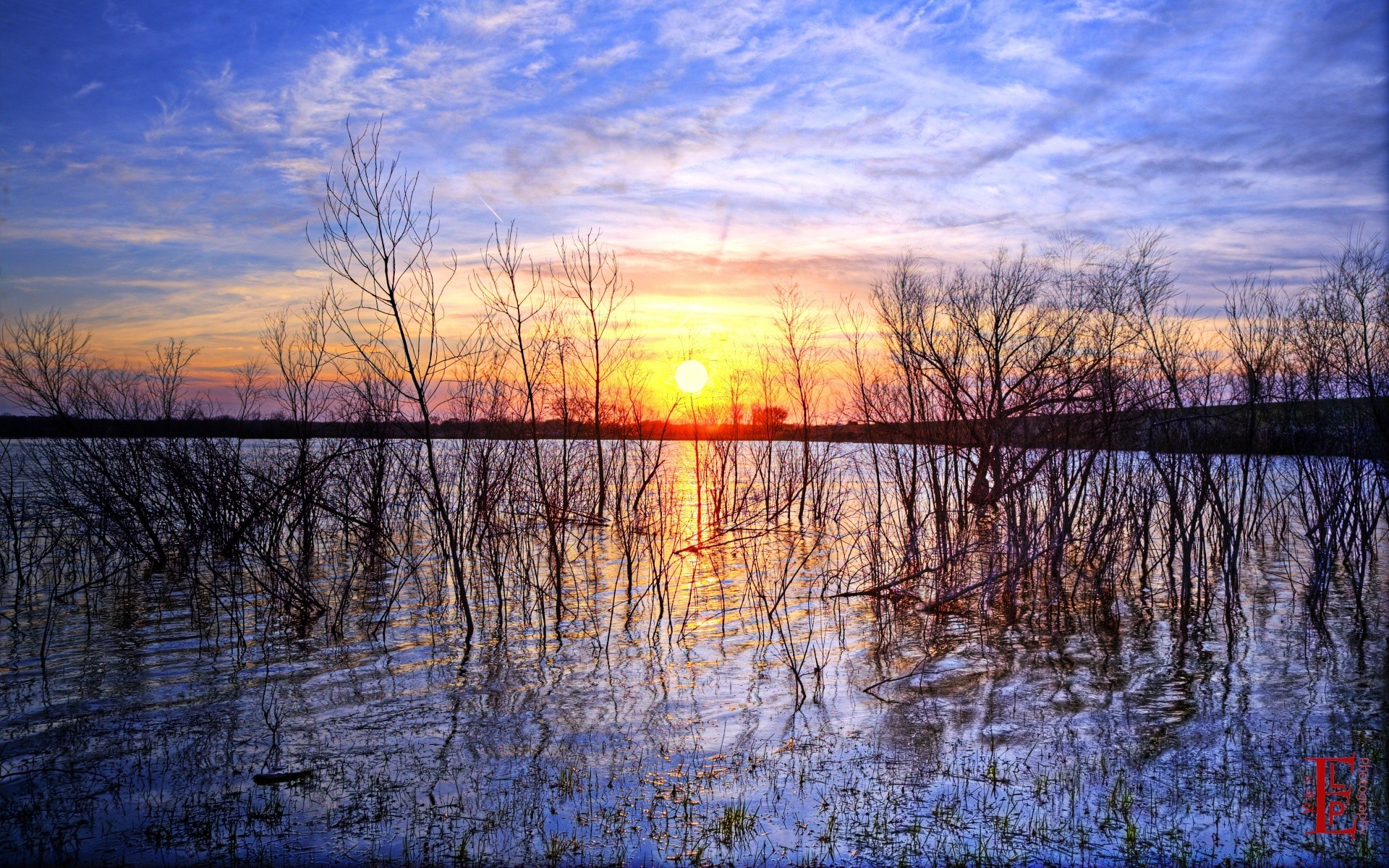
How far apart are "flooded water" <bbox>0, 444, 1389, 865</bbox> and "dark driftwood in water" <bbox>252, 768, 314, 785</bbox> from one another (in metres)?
0.06

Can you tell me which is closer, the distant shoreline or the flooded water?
the flooded water

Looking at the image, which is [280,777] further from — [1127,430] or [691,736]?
[1127,430]

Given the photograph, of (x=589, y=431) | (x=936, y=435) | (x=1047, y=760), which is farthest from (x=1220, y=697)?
(x=589, y=431)

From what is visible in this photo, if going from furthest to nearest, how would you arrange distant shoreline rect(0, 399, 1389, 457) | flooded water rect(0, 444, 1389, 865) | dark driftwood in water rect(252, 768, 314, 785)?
distant shoreline rect(0, 399, 1389, 457), dark driftwood in water rect(252, 768, 314, 785), flooded water rect(0, 444, 1389, 865)

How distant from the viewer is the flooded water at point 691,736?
4797 mm

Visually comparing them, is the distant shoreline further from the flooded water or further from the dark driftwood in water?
the dark driftwood in water

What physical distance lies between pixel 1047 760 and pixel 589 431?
65.5ft

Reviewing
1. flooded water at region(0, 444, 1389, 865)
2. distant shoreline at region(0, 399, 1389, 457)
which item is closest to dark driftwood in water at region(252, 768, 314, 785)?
flooded water at region(0, 444, 1389, 865)

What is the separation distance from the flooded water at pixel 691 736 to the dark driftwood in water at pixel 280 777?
0.19 ft

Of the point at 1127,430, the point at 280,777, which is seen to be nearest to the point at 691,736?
the point at 280,777

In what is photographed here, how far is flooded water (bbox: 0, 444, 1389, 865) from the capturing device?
480 centimetres

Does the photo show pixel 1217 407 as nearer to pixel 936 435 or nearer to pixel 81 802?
pixel 936 435

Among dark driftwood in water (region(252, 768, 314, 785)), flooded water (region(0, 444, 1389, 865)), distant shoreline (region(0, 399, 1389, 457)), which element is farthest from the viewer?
distant shoreline (region(0, 399, 1389, 457))

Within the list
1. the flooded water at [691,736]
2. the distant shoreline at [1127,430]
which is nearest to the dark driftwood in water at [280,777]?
the flooded water at [691,736]
